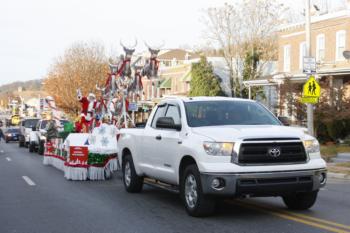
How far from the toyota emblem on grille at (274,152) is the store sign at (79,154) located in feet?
23.5

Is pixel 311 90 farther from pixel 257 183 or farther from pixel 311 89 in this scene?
pixel 257 183

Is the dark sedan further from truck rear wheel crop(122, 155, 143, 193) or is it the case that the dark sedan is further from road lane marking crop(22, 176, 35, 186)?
truck rear wheel crop(122, 155, 143, 193)

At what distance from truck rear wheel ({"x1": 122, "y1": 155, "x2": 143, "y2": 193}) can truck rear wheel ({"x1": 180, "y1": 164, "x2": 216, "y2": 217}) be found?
274 centimetres

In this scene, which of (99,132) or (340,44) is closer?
(99,132)

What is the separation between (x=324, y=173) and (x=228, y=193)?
5.55 ft

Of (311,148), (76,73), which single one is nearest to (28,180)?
(311,148)

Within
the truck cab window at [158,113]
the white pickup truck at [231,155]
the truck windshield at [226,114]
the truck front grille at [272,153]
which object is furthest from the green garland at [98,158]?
the truck front grille at [272,153]

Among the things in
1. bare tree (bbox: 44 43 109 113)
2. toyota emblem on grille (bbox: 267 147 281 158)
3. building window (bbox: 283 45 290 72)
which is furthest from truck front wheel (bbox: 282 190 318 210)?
bare tree (bbox: 44 43 109 113)

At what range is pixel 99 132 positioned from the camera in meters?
16.2

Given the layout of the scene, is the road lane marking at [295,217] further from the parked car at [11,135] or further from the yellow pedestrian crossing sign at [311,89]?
the parked car at [11,135]

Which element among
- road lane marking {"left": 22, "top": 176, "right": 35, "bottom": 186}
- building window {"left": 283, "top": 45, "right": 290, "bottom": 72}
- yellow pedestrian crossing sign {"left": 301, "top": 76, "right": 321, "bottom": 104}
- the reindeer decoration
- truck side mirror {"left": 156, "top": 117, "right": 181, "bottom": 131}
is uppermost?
building window {"left": 283, "top": 45, "right": 290, "bottom": 72}

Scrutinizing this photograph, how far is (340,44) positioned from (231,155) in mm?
26158

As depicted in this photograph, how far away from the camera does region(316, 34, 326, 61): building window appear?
33812mm

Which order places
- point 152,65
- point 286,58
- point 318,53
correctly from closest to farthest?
point 152,65 < point 318,53 < point 286,58
